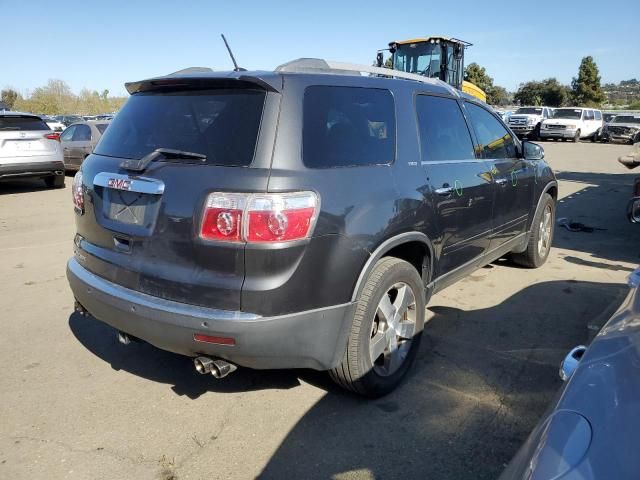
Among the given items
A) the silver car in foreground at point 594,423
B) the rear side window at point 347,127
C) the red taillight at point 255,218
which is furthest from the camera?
A: the rear side window at point 347,127

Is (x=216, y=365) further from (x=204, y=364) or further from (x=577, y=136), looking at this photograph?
(x=577, y=136)

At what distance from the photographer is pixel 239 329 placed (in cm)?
241

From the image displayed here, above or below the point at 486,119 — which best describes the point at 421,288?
below

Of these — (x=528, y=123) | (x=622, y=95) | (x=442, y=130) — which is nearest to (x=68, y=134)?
(x=442, y=130)

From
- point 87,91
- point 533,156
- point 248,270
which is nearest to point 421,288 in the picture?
point 248,270

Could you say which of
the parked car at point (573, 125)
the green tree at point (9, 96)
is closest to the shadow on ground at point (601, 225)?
the parked car at point (573, 125)

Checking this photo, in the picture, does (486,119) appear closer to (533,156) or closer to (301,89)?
(533,156)

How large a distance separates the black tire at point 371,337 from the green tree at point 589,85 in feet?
207

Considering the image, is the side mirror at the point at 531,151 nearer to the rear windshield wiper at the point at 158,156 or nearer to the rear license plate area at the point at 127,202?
the rear windshield wiper at the point at 158,156

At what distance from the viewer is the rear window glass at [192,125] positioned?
101 inches

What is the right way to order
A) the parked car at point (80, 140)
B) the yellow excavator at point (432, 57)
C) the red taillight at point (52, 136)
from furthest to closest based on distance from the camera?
the yellow excavator at point (432, 57) < the parked car at point (80, 140) < the red taillight at point (52, 136)

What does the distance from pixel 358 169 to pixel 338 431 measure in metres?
1.44

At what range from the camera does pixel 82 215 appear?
3135 millimetres

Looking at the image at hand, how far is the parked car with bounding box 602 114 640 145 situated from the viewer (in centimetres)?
2798
